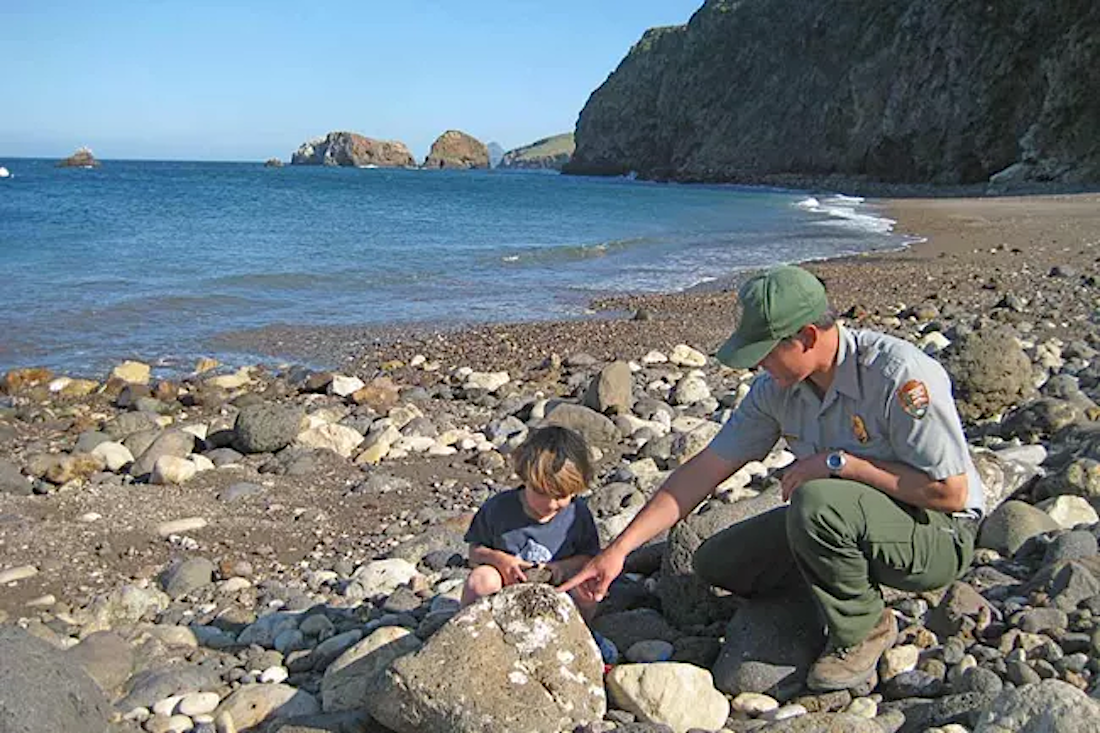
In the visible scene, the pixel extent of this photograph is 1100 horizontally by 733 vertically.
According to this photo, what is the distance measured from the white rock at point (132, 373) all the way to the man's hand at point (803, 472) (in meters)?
8.78

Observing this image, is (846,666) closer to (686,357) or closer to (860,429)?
(860,429)

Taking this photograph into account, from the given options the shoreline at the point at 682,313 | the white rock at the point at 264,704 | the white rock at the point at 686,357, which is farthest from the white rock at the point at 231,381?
the white rock at the point at 264,704

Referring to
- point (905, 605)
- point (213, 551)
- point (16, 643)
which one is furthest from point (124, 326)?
point (905, 605)

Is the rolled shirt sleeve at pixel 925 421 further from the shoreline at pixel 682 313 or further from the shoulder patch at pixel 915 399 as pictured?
the shoreline at pixel 682 313

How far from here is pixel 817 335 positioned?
3537 mm

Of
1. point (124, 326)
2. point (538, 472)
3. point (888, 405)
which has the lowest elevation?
point (124, 326)

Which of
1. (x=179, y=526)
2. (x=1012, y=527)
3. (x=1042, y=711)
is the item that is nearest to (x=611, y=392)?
(x=179, y=526)

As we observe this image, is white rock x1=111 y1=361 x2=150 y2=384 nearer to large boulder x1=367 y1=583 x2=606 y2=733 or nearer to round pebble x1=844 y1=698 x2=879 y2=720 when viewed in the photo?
large boulder x1=367 y1=583 x2=606 y2=733

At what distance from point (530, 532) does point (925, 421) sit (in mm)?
1520

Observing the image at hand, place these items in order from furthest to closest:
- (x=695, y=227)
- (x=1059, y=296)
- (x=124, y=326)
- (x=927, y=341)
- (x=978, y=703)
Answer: (x=695, y=227) < (x=124, y=326) < (x=1059, y=296) < (x=927, y=341) < (x=978, y=703)

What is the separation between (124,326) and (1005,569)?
41.2 feet

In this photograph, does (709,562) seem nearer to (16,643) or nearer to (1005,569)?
(1005,569)

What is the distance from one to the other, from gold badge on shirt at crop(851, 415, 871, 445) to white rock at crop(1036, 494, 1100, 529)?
5.87ft

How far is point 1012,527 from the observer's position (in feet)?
15.5
